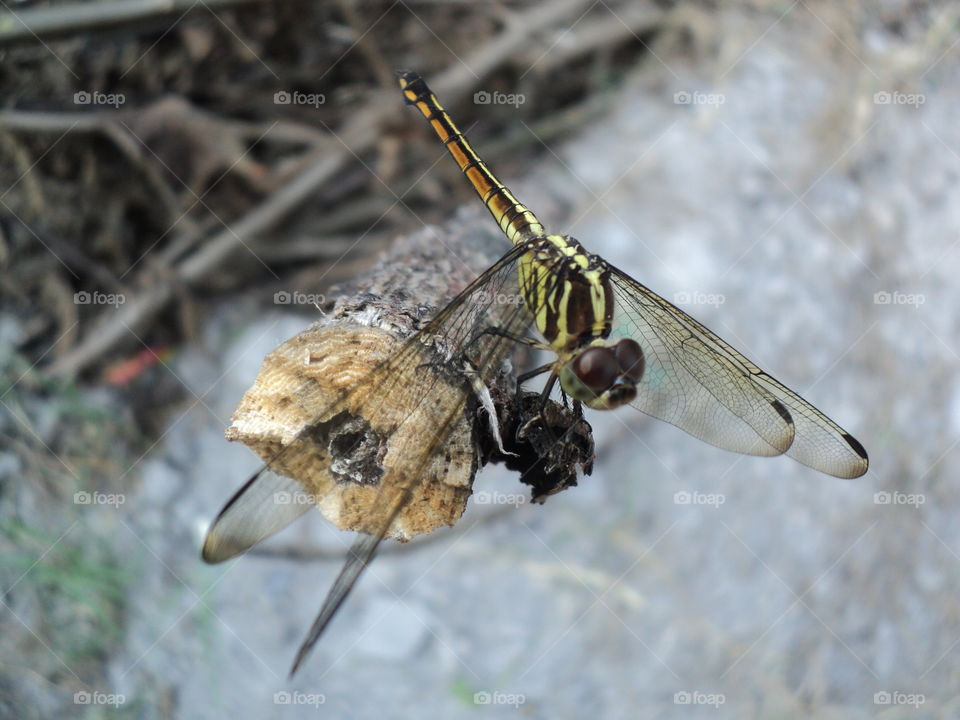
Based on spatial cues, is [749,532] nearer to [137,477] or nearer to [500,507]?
[500,507]

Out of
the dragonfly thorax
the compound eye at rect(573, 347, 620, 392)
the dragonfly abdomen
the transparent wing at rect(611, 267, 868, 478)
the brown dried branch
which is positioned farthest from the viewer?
the brown dried branch

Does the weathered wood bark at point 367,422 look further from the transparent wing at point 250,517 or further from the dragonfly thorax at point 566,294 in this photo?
the dragonfly thorax at point 566,294

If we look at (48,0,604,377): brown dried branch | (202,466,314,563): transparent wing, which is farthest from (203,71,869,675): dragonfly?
(48,0,604,377): brown dried branch

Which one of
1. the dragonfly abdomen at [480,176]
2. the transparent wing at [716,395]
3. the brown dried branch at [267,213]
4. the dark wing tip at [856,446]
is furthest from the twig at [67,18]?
the dark wing tip at [856,446]

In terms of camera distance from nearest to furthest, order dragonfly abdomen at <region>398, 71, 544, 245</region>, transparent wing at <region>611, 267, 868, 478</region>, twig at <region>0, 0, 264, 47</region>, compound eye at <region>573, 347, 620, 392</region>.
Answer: compound eye at <region>573, 347, 620, 392</region>
transparent wing at <region>611, 267, 868, 478</region>
dragonfly abdomen at <region>398, 71, 544, 245</region>
twig at <region>0, 0, 264, 47</region>

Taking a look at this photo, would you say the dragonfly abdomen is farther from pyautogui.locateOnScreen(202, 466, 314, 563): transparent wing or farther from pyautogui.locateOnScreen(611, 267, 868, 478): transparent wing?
pyautogui.locateOnScreen(202, 466, 314, 563): transparent wing

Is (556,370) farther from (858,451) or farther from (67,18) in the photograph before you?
(67,18)

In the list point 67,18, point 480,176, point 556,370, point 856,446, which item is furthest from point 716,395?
point 67,18
